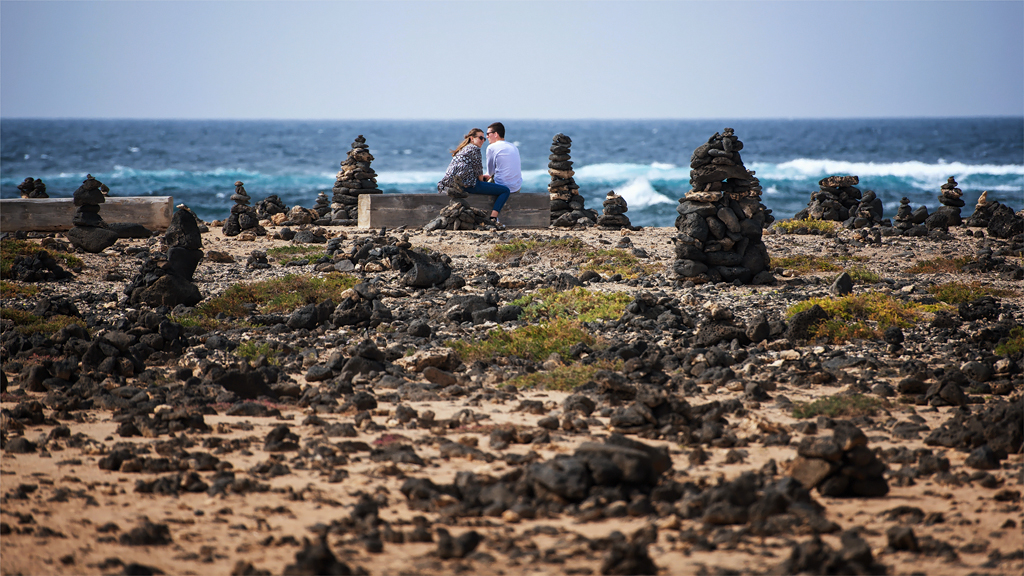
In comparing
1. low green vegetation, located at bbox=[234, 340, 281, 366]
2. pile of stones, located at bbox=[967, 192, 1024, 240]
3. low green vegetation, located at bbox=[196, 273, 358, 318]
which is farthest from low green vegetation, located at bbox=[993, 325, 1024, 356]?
pile of stones, located at bbox=[967, 192, 1024, 240]

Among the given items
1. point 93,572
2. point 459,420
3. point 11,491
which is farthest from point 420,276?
point 93,572

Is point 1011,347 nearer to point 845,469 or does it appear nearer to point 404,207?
point 845,469

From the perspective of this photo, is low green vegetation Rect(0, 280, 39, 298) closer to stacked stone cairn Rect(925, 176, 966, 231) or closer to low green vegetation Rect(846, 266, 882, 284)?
low green vegetation Rect(846, 266, 882, 284)

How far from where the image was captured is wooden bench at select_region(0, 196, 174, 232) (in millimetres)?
16188

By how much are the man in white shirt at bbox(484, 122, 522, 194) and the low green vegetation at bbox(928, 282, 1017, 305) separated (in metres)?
8.64

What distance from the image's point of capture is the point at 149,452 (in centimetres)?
559

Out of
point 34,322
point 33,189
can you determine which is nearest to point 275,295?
point 34,322

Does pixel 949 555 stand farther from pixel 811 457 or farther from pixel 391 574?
pixel 391 574

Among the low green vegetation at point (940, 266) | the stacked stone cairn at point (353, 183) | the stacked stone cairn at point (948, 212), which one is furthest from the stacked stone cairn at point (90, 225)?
the stacked stone cairn at point (948, 212)

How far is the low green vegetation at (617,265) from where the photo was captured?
12492 millimetres

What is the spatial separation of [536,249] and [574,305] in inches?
174

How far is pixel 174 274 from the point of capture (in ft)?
35.1

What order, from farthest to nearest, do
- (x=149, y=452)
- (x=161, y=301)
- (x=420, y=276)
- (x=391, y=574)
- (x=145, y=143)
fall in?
(x=145, y=143), (x=420, y=276), (x=161, y=301), (x=149, y=452), (x=391, y=574)

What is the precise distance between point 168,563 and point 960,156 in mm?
85325
